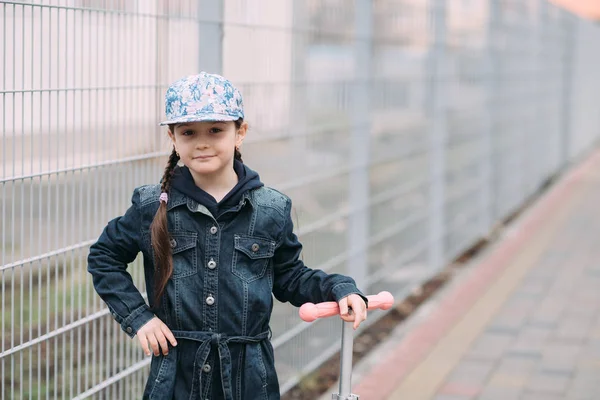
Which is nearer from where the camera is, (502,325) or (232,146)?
(232,146)

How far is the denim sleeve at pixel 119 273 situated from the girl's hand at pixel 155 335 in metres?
0.02

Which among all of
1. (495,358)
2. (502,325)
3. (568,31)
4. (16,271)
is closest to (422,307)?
(502,325)

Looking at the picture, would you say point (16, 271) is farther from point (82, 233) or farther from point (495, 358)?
point (495, 358)

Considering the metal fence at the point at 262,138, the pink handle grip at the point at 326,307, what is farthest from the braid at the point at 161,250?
the metal fence at the point at 262,138

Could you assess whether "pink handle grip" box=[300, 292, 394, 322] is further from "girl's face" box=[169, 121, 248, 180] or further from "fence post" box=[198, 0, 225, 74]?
"fence post" box=[198, 0, 225, 74]

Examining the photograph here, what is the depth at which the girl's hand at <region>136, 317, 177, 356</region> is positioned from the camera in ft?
9.79

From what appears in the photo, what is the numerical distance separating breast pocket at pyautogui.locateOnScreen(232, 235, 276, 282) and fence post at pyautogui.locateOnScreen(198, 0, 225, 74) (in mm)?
1274

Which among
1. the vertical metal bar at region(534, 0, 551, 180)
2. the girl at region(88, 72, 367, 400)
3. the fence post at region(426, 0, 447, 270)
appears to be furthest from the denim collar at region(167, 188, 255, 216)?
the vertical metal bar at region(534, 0, 551, 180)

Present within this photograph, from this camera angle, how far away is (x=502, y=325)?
7008mm

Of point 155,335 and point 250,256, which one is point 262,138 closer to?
point 250,256

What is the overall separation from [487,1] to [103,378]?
711 cm

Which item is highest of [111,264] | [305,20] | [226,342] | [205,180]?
[305,20]

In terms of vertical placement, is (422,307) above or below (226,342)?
below

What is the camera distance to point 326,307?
2.96m
